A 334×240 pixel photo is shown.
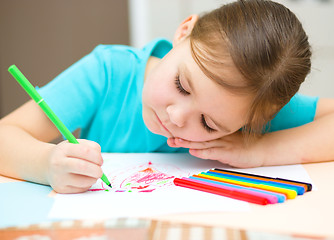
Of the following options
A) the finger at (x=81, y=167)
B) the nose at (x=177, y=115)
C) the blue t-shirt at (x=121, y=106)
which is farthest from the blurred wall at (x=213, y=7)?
the finger at (x=81, y=167)

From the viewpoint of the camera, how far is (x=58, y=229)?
0.37m

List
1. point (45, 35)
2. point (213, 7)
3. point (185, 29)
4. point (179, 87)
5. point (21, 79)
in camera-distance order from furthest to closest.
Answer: point (213, 7)
point (45, 35)
point (185, 29)
point (179, 87)
point (21, 79)

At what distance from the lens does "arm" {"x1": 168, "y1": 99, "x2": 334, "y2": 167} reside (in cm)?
64

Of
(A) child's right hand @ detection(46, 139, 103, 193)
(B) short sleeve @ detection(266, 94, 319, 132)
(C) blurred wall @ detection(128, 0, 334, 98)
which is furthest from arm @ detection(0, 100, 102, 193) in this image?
(C) blurred wall @ detection(128, 0, 334, 98)

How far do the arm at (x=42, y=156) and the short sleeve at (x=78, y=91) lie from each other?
0.04 metres

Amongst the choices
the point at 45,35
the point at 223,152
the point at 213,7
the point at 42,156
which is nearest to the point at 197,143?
the point at 223,152

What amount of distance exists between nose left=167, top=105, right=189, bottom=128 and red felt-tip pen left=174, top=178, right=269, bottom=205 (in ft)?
0.31

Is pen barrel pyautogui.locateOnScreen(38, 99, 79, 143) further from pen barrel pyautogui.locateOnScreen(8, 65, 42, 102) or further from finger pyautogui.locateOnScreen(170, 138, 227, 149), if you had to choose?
finger pyautogui.locateOnScreen(170, 138, 227, 149)

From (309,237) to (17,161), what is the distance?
17.1 inches

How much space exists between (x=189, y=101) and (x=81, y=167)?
0.20 metres

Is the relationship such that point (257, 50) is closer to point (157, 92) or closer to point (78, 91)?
point (157, 92)

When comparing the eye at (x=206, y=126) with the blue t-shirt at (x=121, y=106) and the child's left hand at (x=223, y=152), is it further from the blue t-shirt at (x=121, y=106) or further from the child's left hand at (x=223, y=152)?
the blue t-shirt at (x=121, y=106)

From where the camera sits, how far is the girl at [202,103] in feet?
1.76

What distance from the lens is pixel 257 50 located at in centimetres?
54
